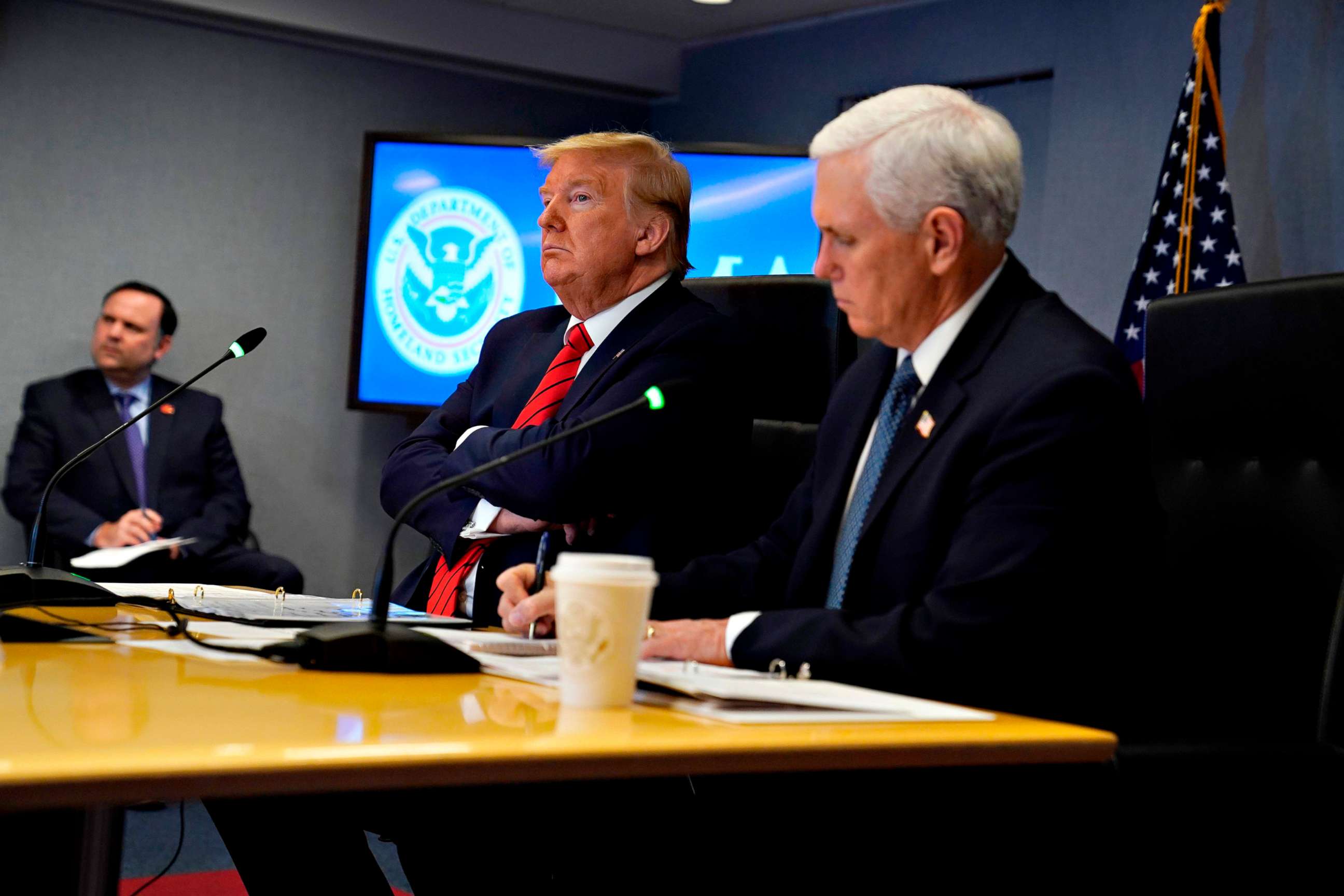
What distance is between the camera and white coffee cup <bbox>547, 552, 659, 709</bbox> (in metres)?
1.07

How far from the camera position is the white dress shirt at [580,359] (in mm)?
2336

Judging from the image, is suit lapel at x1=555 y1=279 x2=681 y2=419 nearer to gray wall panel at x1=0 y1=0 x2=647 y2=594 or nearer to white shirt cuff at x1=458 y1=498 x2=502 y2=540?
white shirt cuff at x1=458 y1=498 x2=502 y2=540

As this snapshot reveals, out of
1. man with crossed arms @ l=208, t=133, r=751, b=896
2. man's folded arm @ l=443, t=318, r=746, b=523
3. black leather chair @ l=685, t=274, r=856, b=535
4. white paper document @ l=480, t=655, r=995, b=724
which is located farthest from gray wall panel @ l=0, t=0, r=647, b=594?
white paper document @ l=480, t=655, r=995, b=724

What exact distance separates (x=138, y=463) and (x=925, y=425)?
13.6 feet

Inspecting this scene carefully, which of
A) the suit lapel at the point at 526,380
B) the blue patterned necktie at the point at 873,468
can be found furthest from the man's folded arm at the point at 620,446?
the blue patterned necktie at the point at 873,468

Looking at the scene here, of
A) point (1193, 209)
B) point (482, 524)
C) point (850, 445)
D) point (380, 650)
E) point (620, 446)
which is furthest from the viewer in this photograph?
point (1193, 209)

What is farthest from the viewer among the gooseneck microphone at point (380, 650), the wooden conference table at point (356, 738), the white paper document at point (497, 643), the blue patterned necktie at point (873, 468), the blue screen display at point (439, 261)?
the blue screen display at point (439, 261)

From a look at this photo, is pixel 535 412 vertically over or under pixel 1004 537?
over

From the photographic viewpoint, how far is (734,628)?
1.44m

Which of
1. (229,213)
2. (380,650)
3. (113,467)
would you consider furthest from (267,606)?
(229,213)

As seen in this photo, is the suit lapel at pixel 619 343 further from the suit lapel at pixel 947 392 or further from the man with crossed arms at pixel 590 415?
the suit lapel at pixel 947 392

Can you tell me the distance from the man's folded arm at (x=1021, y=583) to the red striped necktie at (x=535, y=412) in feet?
3.33

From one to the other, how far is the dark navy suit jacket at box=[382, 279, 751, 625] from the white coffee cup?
43.8 inches

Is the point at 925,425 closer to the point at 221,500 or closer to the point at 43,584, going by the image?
the point at 43,584
